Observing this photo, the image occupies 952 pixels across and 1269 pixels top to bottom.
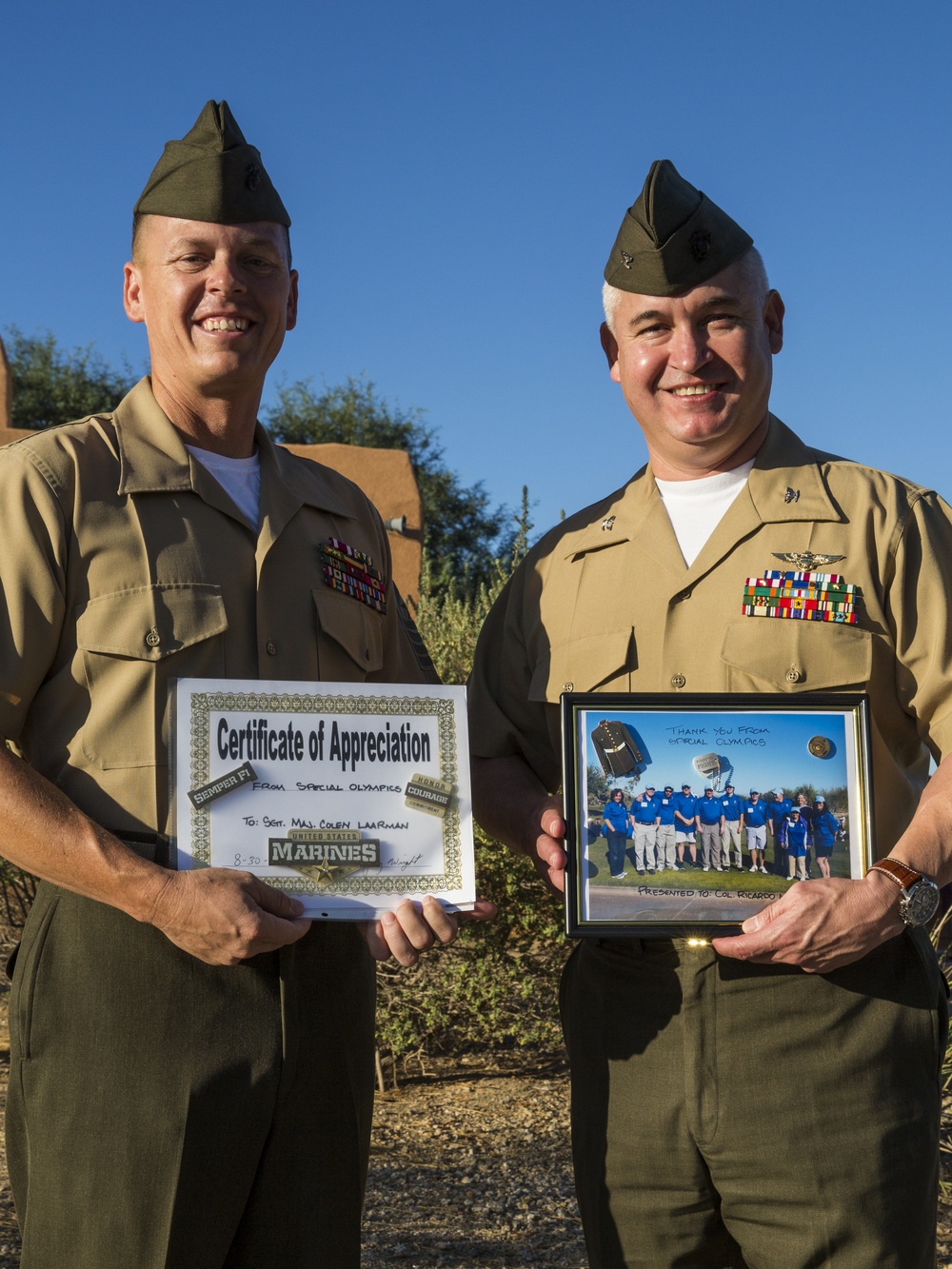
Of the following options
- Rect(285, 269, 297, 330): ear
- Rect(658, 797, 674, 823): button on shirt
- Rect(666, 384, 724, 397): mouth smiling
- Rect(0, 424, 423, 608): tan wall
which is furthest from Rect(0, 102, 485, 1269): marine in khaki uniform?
Rect(0, 424, 423, 608): tan wall

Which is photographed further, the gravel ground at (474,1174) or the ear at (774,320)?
the gravel ground at (474,1174)

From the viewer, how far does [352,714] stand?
261 cm

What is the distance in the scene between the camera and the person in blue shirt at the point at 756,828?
8.51ft

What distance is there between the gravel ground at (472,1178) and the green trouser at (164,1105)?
2.16 metres

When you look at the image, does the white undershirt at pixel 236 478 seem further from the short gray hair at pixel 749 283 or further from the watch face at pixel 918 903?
the watch face at pixel 918 903

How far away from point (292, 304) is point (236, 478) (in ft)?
1.75

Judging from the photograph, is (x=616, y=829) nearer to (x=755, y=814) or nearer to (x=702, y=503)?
(x=755, y=814)

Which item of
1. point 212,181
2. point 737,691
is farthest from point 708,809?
point 212,181

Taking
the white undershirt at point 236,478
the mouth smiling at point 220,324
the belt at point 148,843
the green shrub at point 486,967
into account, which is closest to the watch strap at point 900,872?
the belt at point 148,843

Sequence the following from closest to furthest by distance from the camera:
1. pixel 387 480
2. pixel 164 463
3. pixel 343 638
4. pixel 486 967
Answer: pixel 164 463
pixel 343 638
pixel 486 967
pixel 387 480

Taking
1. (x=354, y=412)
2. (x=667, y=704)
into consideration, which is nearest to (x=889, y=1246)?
(x=667, y=704)

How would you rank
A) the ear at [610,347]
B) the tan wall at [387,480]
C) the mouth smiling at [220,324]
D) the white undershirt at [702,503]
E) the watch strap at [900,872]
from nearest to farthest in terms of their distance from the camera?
the watch strap at [900,872] < the mouth smiling at [220,324] < the white undershirt at [702,503] < the ear at [610,347] < the tan wall at [387,480]

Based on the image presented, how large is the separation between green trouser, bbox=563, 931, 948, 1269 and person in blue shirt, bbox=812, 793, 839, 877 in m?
0.27

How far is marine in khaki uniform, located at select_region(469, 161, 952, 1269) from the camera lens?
263cm
